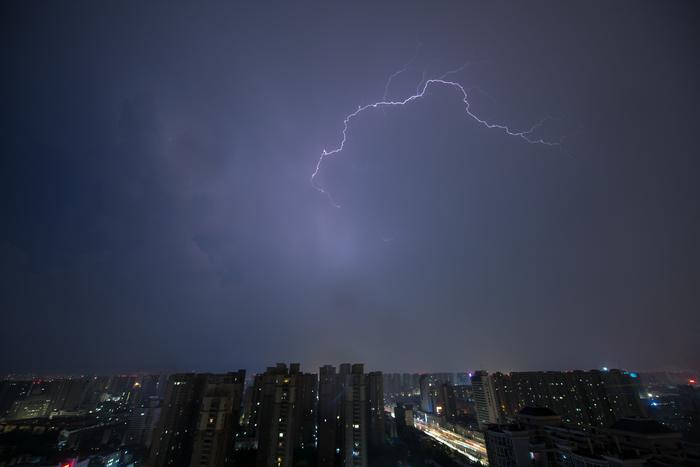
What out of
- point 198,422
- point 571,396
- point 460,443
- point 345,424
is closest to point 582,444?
point 345,424

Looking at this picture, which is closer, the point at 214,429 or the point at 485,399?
the point at 214,429

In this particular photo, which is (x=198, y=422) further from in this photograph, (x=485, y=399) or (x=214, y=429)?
(x=485, y=399)

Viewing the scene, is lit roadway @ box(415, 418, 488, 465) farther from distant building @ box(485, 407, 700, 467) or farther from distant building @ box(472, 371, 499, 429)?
distant building @ box(485, 407, 700, 467)

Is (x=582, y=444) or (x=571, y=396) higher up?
(x=571, y=396)

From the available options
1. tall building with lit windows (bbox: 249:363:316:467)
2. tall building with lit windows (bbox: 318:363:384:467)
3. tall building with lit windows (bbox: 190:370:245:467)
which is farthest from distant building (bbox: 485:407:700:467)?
tall building with lit windows (bbox: 190:370:245:467)

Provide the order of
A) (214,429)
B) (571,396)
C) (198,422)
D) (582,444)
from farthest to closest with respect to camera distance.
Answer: (571,396) < (198,422) < (214,429) < (582,444)

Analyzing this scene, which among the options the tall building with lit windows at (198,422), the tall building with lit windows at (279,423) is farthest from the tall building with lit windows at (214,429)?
the tall building with lit windows at (279,423)

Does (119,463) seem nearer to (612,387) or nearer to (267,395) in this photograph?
(267,395)

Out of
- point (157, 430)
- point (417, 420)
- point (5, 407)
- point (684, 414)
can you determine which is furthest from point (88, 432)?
point (684, 414)
